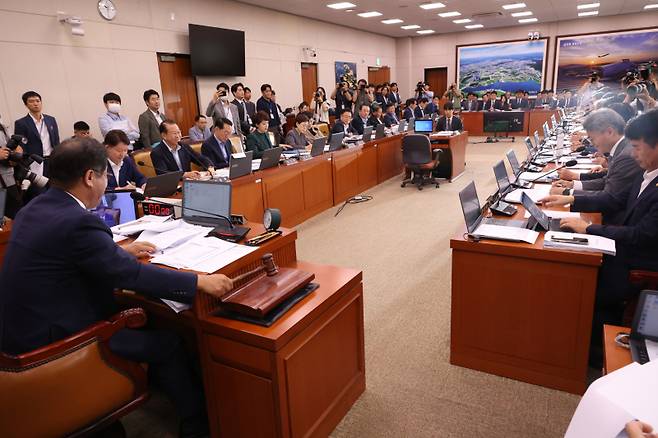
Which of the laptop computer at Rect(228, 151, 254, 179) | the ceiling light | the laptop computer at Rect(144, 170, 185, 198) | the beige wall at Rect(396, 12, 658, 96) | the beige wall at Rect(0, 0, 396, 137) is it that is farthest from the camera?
the beige wall at Rect(396, 12, 658, 96)

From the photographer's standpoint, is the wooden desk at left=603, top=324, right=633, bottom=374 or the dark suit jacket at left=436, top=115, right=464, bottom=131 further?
the dark suit jacket at left=436, top=115, right=464, bottom=131

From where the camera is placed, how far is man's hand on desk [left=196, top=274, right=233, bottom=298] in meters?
1.50

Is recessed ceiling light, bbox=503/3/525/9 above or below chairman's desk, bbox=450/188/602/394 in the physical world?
above

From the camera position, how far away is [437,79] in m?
15.9

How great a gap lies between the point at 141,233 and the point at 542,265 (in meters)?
1.87

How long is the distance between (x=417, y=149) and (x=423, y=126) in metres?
1.21

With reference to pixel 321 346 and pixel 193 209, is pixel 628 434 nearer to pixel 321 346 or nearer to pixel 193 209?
pixel 321 346

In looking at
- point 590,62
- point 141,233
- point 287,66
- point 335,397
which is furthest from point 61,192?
point 590,62

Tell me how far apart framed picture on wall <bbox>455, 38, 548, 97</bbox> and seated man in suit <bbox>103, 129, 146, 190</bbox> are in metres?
14.2

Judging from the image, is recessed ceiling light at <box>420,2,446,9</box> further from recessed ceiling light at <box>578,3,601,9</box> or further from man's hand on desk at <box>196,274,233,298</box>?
man's hand on desk at <box>196,274,233,298</box>

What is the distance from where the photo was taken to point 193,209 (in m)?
2.10

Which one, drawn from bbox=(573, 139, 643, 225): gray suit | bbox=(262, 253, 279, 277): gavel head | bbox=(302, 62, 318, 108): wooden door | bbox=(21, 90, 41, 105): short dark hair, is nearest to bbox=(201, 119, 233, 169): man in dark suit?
bbox=(21, 90, 41, 105): short dark hair

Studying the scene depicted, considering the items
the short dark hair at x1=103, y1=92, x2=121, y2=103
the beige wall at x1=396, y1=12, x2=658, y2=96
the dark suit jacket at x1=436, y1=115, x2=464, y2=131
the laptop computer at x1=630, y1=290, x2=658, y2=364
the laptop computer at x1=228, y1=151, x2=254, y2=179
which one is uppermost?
the beige wall at x1=396, y1=12, x2=658, y2=96

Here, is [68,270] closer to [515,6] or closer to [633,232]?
[633,232]
